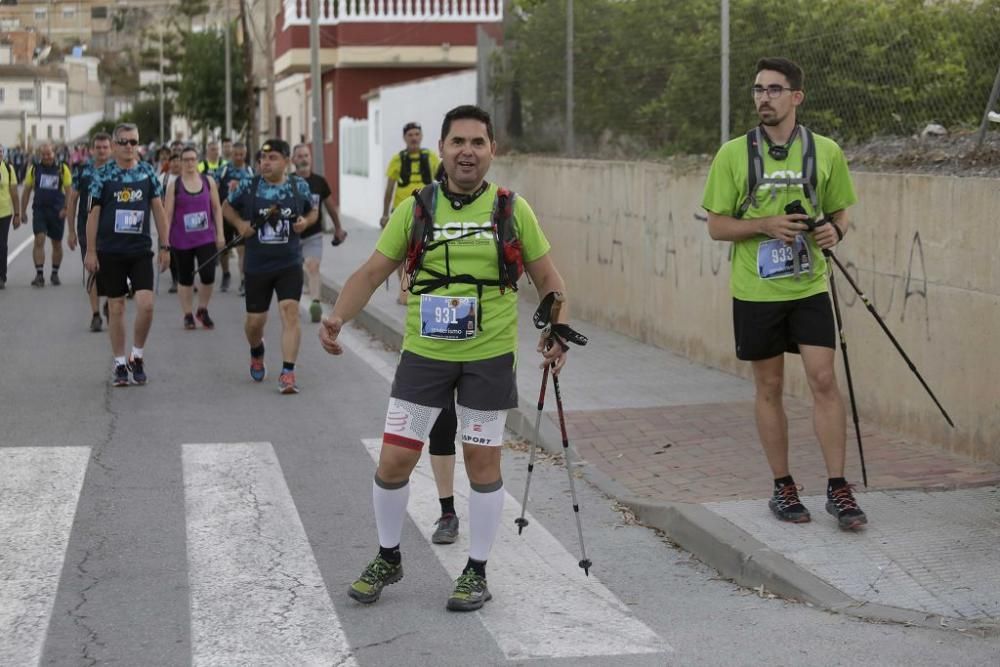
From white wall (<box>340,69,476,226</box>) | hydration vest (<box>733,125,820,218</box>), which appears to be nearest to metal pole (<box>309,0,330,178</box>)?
white wall (<box>340,69,476,226</box>)

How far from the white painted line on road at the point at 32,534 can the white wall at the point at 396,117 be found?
18.0 m

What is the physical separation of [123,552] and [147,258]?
521cm

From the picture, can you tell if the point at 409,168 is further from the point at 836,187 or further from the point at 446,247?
the point at 446,247

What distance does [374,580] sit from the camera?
613 centimetres

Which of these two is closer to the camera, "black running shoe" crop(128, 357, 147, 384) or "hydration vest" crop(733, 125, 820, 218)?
"hydration vest" crop(733, 125, 820, 218)

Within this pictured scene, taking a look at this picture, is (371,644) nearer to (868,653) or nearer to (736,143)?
(868,653)

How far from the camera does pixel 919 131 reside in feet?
32.7

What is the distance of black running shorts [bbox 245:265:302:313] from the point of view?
11.7 m

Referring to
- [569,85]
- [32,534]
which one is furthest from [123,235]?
[569,85]

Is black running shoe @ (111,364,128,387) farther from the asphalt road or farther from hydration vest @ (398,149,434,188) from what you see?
hydration vest @ (398,149,434,188)

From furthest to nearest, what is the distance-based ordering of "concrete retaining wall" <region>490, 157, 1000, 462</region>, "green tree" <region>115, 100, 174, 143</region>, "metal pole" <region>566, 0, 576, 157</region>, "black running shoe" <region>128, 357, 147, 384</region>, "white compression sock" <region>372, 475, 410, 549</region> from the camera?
1. "green tree" <region>115, 100, 174, 143</region>
2. "metal pole" <region>566, 0, 576, 157</region>
3. "black running shoe" <region>128, 357, 147, 384</region>
4. "concrete retaining wall" <region>490, 157, 1000, 462</region>
5. "white compression sock" <region>372, 475, 410, 549</region>

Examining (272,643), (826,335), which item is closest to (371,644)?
(272,643)

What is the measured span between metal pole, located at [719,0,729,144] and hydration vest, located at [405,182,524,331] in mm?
6088

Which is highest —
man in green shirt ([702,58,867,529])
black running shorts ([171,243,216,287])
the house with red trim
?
the house with red trim
